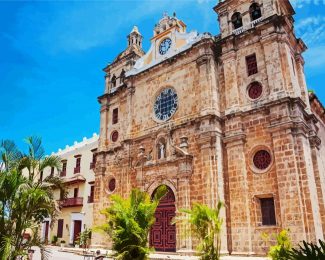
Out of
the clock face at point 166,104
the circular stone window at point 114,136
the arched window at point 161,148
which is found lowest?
the arched window at point 161,148

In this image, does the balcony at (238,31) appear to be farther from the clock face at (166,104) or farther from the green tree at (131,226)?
the green tree at (131,226)

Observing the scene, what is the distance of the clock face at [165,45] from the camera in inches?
770

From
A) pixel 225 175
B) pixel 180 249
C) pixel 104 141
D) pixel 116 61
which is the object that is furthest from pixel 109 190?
pixel 116 61

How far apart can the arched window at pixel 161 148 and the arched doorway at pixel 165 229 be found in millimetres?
→ 2013

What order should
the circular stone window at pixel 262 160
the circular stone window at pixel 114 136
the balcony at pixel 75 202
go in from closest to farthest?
the circular stone window at pixel 262 160 < the circular stone window at pixel 114 136 < the balcony at pixel 75 202

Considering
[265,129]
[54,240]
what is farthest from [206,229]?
[54,240]

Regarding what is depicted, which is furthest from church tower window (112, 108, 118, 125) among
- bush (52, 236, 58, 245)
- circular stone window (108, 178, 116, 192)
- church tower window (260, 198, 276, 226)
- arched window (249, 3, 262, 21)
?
bush (52, 236, 58, 245)

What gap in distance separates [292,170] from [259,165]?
1620 mm

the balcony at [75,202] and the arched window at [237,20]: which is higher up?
the arched window at [237,20]

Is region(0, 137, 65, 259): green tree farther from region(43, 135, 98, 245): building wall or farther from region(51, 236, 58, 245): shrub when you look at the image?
region(51, 236, 58, 245): shrub

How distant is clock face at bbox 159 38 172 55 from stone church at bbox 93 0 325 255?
90 millimetres

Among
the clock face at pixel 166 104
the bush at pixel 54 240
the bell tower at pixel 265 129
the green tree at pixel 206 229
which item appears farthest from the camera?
the bush at pixel 54 240

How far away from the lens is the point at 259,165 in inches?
551

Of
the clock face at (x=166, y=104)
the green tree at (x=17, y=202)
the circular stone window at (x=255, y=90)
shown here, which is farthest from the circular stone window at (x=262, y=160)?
the green tree at (x=17, y=202)
